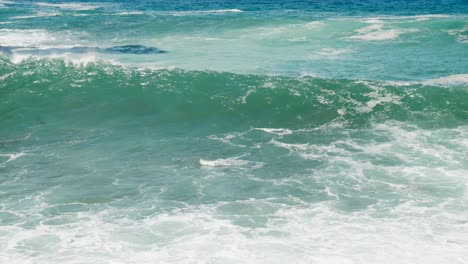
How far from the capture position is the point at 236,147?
2083cm

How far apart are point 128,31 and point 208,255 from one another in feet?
112

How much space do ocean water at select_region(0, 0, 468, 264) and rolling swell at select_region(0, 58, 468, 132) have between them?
106 mm

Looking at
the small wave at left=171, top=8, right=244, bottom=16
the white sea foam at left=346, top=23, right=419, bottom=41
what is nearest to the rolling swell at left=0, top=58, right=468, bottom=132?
the white sea foam at left=346, top=23, right=419, bottom=41

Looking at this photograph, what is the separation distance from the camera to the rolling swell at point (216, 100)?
24.1 meters

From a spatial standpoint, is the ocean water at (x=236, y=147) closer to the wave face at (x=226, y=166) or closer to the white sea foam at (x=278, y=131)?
the wave face at (x=226, y=166)

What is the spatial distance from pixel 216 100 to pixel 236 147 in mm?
5706

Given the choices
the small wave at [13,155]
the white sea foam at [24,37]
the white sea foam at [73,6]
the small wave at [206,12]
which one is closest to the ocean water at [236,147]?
the small wave at [13,155]

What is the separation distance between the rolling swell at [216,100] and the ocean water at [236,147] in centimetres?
11

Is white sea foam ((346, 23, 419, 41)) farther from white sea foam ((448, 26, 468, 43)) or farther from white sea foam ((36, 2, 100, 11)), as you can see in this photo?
white sea foam ((36, 2, 100, 11))

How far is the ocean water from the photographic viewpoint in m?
14.0

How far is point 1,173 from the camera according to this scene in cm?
1838

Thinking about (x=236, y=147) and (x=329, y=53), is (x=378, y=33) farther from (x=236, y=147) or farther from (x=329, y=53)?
(x=236, y=147)

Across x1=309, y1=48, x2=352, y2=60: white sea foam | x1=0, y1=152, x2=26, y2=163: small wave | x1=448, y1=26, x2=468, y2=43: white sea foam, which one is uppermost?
x1=448, y1=26, x2=468, y2=43: white sea foam

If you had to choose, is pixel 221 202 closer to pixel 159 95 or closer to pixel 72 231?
pixel 72 231
